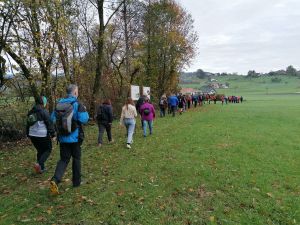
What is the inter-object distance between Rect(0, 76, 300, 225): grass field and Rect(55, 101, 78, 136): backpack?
1400mm

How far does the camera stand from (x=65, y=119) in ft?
22.2

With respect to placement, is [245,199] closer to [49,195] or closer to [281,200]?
[281,200]

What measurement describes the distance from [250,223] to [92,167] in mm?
5085

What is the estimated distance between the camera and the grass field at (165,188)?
233 inches

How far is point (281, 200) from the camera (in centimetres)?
669

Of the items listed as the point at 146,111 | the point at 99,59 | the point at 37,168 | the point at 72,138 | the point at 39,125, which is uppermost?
the point at 99,59

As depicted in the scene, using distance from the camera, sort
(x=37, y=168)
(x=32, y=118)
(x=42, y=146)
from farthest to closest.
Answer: (x=37, y=168)
(x=42, y=146)
(x=32, y=118)

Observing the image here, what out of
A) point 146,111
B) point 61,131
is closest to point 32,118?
point 61,131

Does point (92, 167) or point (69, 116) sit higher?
point (69, 116)

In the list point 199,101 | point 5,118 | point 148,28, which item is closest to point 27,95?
point 5,118

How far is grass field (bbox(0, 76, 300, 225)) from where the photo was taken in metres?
5.92

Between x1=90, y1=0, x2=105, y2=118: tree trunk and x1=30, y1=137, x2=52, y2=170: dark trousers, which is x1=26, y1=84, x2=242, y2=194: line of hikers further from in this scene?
x1=90, y1=0, x2=105, y2=118: tree trunk

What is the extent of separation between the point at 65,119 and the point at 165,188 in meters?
2.67

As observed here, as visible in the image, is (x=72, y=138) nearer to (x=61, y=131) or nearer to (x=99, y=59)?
(x=61, y=131)
